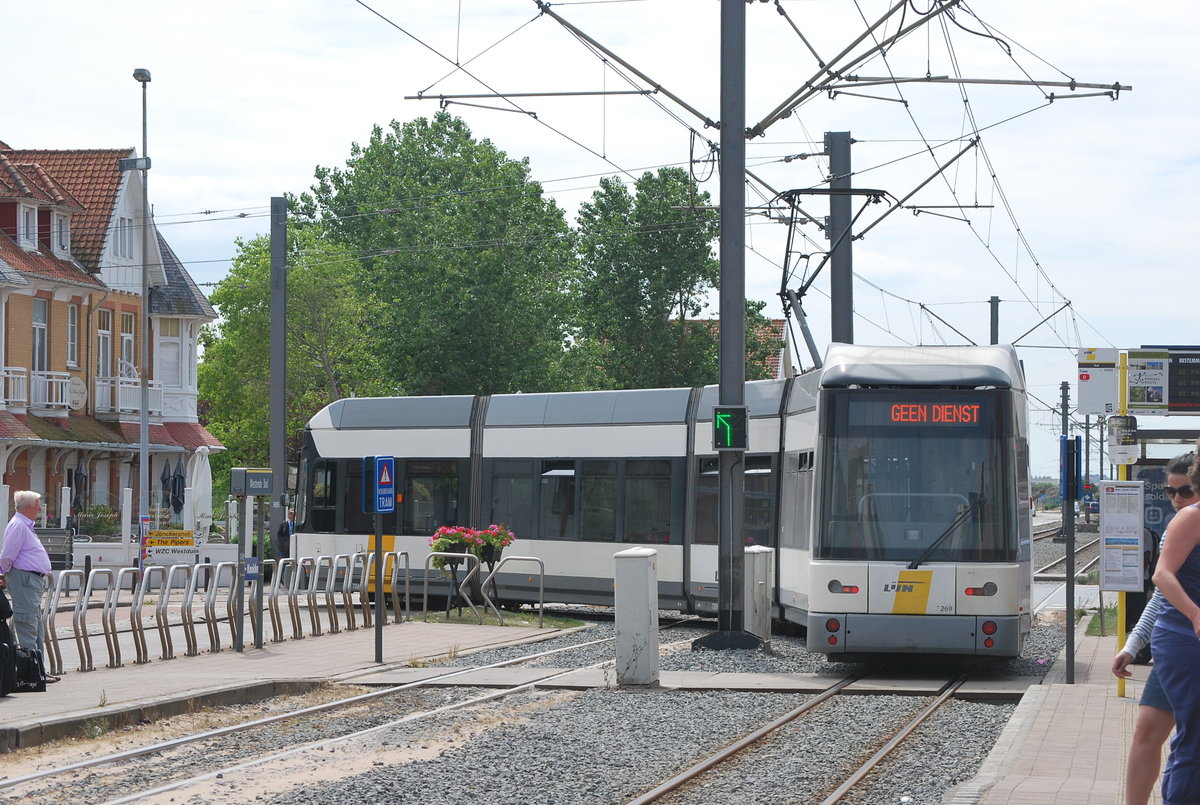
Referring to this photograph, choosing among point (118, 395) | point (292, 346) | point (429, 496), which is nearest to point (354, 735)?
point (429, 496)

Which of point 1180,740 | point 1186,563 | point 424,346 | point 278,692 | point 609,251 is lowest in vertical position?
point 278,692

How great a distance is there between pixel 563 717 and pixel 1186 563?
6.84 metres

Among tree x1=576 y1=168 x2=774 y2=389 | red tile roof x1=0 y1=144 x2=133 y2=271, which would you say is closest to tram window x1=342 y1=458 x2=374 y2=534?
red tile roof x1=0 y1=144 x2=133 y2=271

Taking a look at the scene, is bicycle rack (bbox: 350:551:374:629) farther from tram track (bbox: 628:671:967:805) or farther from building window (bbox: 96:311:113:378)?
building window (bbox: 96:311:113:378)

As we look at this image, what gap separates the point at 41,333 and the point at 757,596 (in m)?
30.1

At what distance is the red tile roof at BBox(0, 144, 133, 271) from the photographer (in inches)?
Result: 1827

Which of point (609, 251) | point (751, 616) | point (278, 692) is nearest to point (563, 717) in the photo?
point (278, 692)

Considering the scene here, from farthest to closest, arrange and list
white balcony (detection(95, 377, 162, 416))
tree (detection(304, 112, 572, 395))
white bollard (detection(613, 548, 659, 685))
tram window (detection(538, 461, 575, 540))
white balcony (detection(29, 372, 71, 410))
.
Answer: tree (detection(304, 112, 572, 395)) < white balcony (detection(95, 377, 162, 416)) < white balcony (detection(29, 372, 71, 410)) < tram window (detection(538, 461, 575, 540)) < white bollard (detection(613, 548, 659, 685))

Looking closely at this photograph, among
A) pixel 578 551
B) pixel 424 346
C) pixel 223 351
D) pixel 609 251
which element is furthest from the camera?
pixel 223 351

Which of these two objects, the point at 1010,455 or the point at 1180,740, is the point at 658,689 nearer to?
the point at 1010,455

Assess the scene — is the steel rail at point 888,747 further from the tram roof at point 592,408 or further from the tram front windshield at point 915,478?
the tram roof at point 592,408

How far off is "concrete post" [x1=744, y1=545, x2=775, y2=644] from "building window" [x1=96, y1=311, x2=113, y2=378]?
31.5 m

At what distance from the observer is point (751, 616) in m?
18.5

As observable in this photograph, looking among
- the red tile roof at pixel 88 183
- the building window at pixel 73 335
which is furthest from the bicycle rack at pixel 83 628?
the red tile roof at pixel 88 183
